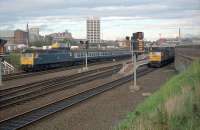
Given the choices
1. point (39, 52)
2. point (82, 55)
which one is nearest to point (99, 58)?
point (82, 55)

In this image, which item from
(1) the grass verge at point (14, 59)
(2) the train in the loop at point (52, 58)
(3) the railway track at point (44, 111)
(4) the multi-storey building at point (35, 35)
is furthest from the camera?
(4) the multi-storey building at point (35, 35)

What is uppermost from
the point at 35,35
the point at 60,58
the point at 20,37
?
the point at 35,35

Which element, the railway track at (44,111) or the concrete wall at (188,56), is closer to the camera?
the railway track at (44,111)

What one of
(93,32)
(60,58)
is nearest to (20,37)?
(93,32)

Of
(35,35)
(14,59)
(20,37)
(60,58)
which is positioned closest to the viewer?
(60,58)

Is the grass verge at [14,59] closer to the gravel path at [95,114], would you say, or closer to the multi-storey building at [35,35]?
the gravel path at [95,114]

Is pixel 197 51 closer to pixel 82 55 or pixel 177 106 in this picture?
pixel 177 106

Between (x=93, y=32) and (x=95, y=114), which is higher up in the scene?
(x=93, y=32)

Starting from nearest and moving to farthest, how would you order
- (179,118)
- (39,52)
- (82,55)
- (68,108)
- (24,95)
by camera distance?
(179,118), (68,108), (24,95), (39,52), (82,55)

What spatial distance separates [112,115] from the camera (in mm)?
15375

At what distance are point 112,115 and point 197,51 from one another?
1668 cm

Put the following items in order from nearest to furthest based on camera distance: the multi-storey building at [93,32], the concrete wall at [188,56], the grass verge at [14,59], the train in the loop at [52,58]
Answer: the concrete wall at [188,56], the train in the loop at [52,58], the grass verge at [14,59], the multi-storey building at [93,32]

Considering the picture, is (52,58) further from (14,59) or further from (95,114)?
(95,114)

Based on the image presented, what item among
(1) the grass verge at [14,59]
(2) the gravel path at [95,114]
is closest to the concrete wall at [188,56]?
(2) the gravel path at [95,114]
